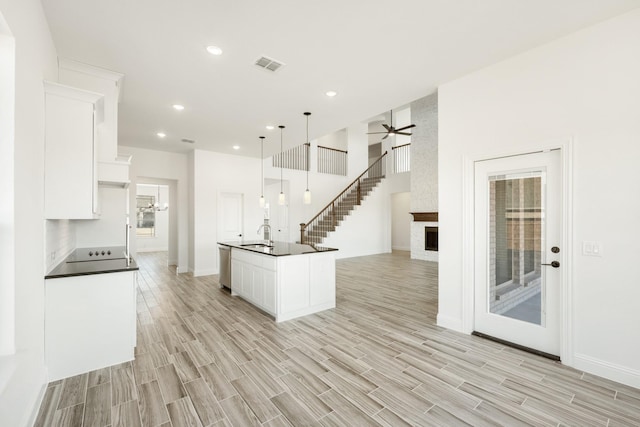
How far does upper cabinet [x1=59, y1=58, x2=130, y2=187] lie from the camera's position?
3.20 m

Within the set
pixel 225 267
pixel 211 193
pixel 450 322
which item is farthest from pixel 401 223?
pixel 450 322

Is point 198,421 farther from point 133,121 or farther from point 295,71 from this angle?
point 133,121

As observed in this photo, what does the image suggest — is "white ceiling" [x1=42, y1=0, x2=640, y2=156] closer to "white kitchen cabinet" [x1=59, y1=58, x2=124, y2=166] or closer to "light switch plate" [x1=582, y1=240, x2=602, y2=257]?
"white kitchen cabinet" [x1=59, y1=58, x2=124, y2=166]

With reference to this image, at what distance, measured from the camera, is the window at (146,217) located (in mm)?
12094

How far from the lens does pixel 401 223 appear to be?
1210 cm

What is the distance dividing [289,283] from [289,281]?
3 cm

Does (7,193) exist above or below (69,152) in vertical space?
below

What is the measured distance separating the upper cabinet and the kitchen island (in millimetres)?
2005

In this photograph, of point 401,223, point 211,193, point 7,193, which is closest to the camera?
point 7,193

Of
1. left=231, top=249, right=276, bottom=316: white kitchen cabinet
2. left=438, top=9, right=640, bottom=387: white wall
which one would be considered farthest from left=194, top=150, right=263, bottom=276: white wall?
left=438, top=9, right=640, bottom=387: white wall

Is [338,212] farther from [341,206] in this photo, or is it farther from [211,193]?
[211,193]

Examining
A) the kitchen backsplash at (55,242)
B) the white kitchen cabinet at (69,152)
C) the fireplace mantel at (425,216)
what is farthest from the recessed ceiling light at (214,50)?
the fireplace mantel at (425,216)

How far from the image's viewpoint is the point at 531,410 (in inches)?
81.4

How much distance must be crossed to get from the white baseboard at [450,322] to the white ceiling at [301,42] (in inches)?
114
